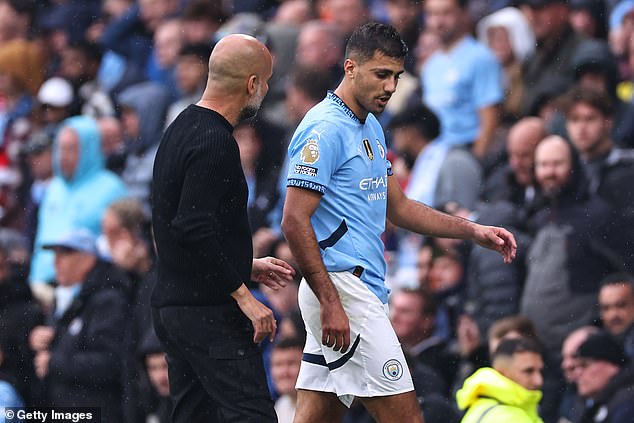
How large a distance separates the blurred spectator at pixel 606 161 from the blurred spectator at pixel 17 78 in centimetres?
793

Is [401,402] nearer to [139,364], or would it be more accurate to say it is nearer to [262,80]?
[262,80]

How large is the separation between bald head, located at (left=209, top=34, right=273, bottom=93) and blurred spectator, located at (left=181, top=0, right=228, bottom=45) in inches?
321

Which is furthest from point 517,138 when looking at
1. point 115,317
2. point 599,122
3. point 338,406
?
point 338,406

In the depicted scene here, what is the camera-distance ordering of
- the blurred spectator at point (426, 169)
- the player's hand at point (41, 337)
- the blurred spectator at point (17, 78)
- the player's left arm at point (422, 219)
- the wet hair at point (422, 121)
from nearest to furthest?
the player's left arm at point (422, 219), the blurred spectator at point (426, 169), the player's hand at point (41, 337), the wet hair at point (422, 121), the blurred spectator at point (17, 78)

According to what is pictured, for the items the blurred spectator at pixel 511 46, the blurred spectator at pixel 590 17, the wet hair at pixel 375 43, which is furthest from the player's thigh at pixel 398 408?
the blurred spectator at pixel 590 17

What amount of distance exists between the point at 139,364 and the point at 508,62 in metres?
3.96

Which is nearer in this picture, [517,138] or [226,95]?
[226,95]

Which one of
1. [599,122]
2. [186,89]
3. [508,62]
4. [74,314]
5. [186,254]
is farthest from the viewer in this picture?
[186,89]

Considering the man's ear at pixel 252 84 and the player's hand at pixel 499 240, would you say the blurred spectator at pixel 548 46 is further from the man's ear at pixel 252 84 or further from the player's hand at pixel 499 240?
the man's ear at pixel 252 84

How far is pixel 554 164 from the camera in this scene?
10859mm

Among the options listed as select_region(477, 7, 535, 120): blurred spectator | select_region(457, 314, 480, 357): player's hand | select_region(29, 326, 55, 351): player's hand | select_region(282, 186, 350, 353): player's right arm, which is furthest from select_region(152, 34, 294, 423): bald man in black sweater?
select_region(477, 7, 535, 120): blurred spectator

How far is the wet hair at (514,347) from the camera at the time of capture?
8625 millimetres

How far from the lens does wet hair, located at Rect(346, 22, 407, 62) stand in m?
7.14

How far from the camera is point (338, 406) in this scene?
735 cm
